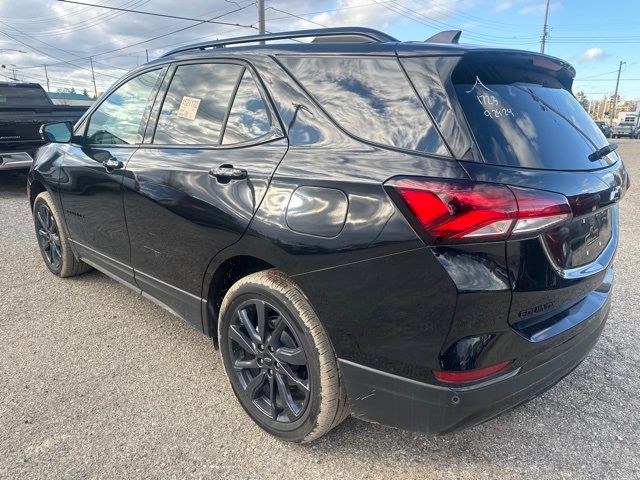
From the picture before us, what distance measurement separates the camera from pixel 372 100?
1942 mm

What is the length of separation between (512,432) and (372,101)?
1.73 meters

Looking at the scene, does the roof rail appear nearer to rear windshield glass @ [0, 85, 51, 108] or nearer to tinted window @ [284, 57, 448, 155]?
tinted window @ [284, 57, 448, 155]

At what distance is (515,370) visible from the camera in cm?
179

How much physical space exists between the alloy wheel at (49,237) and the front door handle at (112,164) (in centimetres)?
140

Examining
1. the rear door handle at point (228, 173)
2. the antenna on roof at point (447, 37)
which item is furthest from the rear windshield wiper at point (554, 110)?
the rear door handle at point (228, 173)

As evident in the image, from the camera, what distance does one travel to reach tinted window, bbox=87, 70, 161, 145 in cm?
310

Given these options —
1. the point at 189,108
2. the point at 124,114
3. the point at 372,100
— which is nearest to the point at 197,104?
the point at 189,108

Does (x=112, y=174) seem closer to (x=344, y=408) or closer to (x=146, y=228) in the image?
(x=146, y=228)

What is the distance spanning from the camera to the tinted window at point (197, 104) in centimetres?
256

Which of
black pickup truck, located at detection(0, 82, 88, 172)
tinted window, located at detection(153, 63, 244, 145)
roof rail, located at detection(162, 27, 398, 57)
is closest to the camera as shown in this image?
roof rail, located at detection(162, 27, 398, 57)

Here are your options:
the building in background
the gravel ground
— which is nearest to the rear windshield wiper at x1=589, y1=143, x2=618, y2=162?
the gravel ground

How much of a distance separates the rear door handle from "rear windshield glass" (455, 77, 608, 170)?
1033mm

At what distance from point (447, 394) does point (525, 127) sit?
42.1 inches

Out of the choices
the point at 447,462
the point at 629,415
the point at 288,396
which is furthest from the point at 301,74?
the point at 629,415
